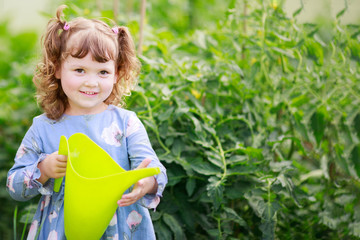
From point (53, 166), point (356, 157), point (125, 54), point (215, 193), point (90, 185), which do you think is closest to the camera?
point (90, 185)

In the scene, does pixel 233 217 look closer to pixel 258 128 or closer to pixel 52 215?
pixel 258 128

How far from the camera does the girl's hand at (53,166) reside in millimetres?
1241

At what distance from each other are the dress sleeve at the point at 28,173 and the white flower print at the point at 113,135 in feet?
0.67

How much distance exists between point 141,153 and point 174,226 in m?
0.51

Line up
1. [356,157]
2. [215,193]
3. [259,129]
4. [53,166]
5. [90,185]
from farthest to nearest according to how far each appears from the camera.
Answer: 1. [259,129]
2. [356,157]
3. [215,193]
4. [53,166]
5. [90,185]

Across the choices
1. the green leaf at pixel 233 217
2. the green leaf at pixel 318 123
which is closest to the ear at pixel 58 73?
the green leaf at pixel 233 217

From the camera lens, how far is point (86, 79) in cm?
133

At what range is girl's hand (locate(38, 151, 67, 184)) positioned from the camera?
4.07 ft

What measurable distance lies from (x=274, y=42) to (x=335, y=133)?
1.85ft

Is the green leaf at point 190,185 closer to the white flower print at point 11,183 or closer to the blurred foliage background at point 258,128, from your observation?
the blurred foliage background at point 258,128

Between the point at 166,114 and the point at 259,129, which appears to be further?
the point at 259,129

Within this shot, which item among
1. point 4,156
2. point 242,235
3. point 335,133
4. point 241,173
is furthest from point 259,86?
point 4,156

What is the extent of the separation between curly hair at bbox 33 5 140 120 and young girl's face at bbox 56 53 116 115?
0.02 meters

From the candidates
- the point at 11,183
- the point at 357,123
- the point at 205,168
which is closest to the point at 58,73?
the point at 11,183
